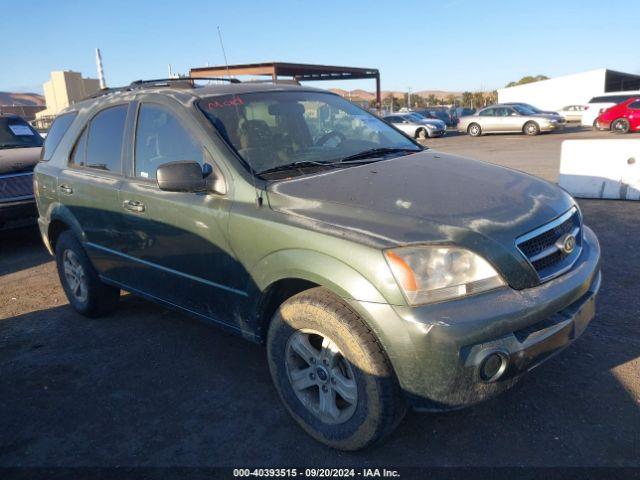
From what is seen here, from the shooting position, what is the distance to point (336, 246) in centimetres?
237

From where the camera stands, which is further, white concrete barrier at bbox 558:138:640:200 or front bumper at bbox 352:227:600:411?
white concrete barrier at bbox 558:138:640:200

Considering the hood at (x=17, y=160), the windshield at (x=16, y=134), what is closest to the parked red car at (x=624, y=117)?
the windshield at (x=16, y=134)

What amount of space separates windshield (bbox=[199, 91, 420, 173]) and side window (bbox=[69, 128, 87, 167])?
1.55 m

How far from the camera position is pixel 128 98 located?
12.6 ft

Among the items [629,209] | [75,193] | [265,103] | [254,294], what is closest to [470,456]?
[254,294]

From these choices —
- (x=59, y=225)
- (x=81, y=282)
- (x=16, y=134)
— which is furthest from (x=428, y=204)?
(x=16, y=134)

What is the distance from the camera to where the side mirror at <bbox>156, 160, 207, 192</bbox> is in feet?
9.52

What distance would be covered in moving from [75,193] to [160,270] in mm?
1331

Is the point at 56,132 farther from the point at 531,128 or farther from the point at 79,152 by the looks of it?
the point at 531,128

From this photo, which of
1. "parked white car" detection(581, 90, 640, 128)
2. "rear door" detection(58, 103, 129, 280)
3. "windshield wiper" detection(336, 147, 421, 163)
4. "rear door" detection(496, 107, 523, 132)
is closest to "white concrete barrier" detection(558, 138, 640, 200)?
"windshield wiper" detection(336, 147, 421, 163)

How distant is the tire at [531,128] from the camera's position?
2225 cm

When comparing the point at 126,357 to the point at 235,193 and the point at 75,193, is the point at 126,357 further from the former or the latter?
the point at 235,193

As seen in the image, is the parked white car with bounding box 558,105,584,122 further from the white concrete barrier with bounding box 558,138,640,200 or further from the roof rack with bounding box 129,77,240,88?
the roof rack with bounding box 129,77,240,88

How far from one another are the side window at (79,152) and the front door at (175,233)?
90cm
